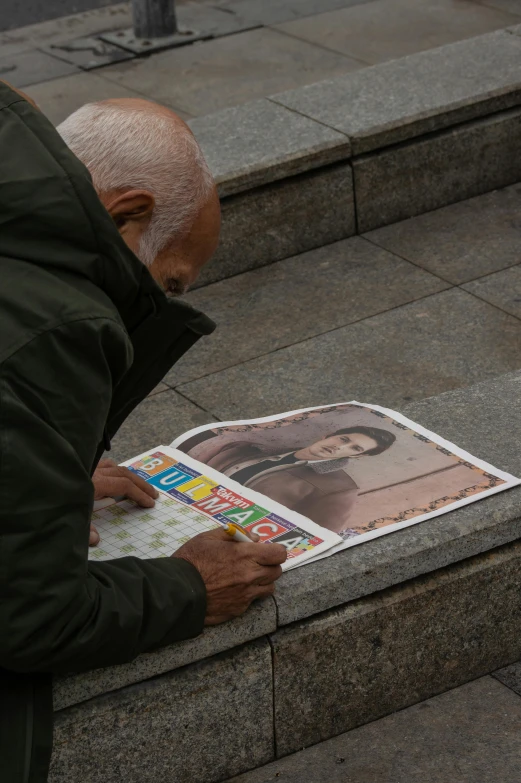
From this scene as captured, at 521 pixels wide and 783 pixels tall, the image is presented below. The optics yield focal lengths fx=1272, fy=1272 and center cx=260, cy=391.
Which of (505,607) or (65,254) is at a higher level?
(65,254)

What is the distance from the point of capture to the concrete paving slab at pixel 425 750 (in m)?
2.75

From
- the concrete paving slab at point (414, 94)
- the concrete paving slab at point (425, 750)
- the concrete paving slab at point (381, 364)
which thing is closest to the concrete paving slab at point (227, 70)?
the concrete paving slab at point (414, 94)

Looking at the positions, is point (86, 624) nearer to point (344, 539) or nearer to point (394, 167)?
point (344, 539)

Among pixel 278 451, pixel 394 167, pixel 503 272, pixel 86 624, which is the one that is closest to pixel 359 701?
pixel 278 451

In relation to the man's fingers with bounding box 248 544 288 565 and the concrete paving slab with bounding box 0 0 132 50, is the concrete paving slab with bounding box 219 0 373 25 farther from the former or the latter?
the man's fingers with bounding box 248 544 288 565

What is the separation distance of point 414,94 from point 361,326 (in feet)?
4.28

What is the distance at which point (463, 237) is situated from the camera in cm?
520

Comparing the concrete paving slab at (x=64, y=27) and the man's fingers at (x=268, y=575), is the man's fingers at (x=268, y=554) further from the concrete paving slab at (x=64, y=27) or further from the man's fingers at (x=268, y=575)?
the concrete paving slab at (x=64, y=27)

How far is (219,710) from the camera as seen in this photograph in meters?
2.62

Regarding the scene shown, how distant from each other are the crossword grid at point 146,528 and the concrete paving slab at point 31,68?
528 cm

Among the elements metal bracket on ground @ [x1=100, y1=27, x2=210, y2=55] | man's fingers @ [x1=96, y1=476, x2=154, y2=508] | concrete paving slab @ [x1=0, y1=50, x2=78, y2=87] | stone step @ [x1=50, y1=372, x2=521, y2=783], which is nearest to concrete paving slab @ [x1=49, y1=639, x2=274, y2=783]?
stone step @ [x1=50, y1=372, x2=521, y2=783]

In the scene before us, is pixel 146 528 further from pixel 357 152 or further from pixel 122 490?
pixel 357 152

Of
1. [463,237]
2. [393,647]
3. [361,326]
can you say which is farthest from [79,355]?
[463,237]

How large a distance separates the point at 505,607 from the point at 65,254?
147 cm
